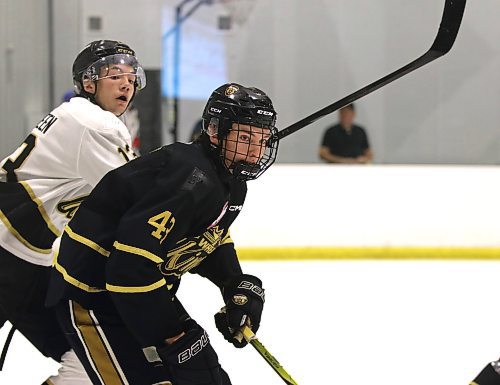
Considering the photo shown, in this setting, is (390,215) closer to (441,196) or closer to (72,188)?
(441,196)

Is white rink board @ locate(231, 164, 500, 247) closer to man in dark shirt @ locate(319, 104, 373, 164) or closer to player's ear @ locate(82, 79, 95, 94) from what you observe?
man in dark shirt @ locate(319, 104, 373, 164)

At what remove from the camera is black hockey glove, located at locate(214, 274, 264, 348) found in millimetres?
1945

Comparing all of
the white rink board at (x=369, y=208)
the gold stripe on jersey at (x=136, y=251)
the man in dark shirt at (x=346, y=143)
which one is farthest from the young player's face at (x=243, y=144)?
the man in dark shirt at (x=346, y=143)

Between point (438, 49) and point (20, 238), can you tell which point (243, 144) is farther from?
point (20, 238)

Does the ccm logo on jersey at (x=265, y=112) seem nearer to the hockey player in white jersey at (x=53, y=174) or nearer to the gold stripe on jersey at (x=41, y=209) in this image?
the hockey player in white jersey at (x=53, y=174)

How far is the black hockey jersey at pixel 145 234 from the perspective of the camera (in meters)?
1.70

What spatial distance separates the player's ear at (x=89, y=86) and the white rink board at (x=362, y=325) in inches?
39.2

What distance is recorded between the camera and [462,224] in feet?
16.9

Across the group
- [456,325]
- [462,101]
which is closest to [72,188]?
[456,325]

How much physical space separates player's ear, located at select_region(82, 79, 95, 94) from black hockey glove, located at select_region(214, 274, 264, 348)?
641 millimetres

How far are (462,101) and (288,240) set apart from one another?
147 cm

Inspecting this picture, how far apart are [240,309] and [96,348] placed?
0.29 m

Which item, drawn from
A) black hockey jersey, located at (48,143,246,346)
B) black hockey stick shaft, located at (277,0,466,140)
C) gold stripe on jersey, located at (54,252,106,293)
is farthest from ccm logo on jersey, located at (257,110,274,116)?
gold stripe on jersey, located at (54,252,106,293)

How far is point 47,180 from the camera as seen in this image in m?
2.29
